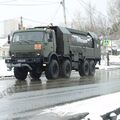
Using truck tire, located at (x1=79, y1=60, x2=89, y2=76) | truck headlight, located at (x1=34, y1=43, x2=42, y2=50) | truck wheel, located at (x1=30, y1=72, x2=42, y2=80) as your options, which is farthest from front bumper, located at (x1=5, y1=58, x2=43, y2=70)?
truck tire, located at (x1=79, y1=60, x2=89, y2=76)

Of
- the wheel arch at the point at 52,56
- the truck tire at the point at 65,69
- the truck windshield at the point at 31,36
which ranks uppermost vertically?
the truck windshield at the point at 31,36

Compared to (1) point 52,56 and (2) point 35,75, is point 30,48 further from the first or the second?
(2) point 35,75

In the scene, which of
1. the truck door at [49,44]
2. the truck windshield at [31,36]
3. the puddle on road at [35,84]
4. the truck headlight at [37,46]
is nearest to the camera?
the puddle on road at [35,84]

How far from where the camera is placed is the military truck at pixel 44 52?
980 inches

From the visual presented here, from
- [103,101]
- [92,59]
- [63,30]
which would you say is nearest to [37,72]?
[63,30]

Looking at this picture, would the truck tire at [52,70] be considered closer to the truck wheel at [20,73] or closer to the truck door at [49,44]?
the truck door at [49,44]

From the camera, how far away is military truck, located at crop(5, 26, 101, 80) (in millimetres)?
24891

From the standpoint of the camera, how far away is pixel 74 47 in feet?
94.6

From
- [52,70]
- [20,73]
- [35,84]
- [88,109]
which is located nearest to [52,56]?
[52,70]

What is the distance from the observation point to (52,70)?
25.5 metres

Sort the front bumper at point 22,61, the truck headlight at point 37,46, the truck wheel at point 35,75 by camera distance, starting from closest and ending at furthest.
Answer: the truck headlight at point 37,46 < the front bumper at point 22,61 < the truck wheel at point 35,75

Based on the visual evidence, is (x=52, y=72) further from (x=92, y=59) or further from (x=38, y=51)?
(x=92, y=59)

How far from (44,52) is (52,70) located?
1186 millimetres

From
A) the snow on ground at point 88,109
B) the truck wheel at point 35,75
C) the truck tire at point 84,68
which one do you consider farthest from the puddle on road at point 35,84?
the snow on ground at point 88,109
